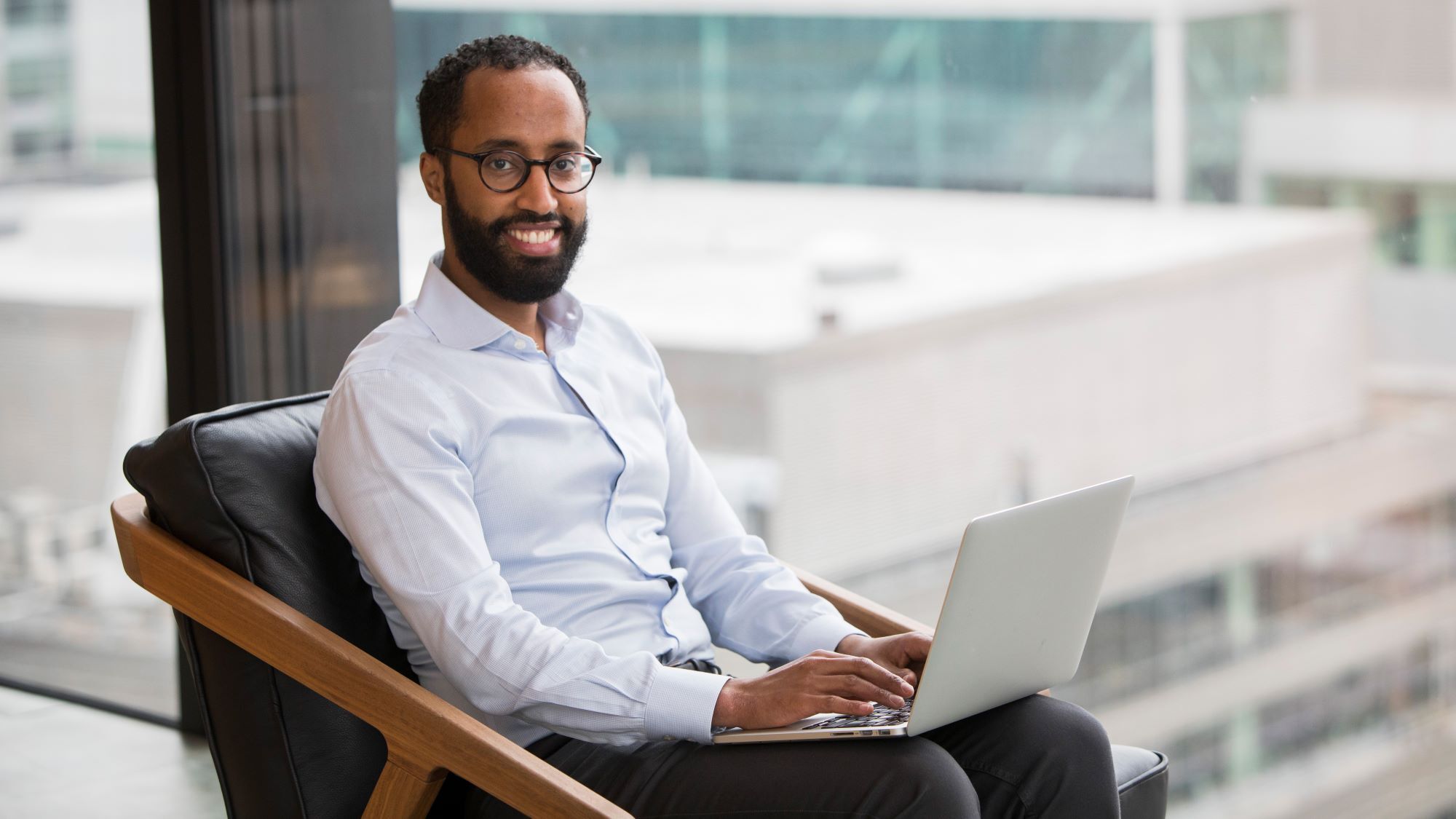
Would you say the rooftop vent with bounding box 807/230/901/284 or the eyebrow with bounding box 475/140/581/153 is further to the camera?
the rooftop vent with bounding box 807/230/901/284

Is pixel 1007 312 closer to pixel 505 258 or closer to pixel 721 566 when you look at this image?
pixel 721 566

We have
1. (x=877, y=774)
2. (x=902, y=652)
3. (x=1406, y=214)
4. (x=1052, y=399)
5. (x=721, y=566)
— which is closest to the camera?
(x=877, y=774)

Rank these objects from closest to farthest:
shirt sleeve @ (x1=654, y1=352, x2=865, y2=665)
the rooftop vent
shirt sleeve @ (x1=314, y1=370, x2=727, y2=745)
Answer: shirt sleeve @ (x1=314, y1=370, x2=727, y2=745)
shirt sleeve @ (x1=654, y1=352, x2=865, y2=665)
the rooftop vent

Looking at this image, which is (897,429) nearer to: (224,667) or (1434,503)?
(1434,503)

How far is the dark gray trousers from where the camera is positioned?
4.80ft

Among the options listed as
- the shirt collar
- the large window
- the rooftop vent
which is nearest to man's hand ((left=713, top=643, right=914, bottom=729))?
the shirt collar

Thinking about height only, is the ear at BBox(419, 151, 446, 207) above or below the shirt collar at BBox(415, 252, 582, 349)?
above

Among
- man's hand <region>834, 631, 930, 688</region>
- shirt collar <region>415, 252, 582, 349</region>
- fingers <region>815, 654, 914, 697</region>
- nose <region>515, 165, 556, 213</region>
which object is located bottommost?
man's hand <region>834, 631, 930, 688</region>

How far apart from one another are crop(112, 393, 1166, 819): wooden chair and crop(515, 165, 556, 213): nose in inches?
16.3

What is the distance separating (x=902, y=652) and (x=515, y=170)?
2.36ft

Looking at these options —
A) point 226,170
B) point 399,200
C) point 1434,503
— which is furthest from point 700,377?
point 1434,503

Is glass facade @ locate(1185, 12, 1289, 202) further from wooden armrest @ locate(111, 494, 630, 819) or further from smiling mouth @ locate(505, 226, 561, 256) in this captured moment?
wooden armrest @ locate(111, 494, 630, 819)

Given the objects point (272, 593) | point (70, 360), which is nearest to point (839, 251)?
point (70, 360)

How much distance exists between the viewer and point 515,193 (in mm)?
1733
